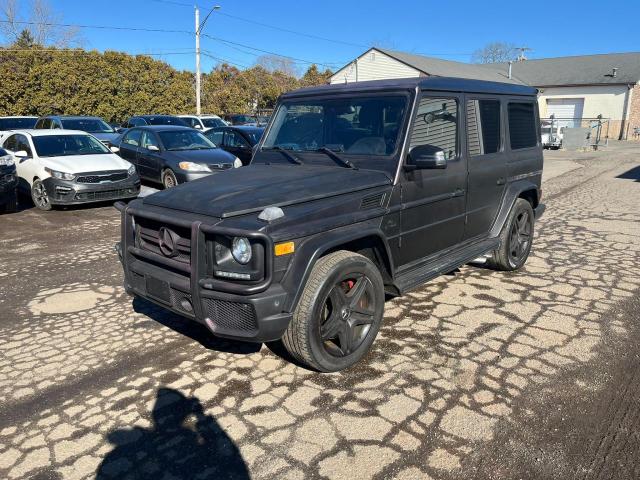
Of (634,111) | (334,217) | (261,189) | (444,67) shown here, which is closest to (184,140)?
(261,189)

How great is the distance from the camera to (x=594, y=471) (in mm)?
2633

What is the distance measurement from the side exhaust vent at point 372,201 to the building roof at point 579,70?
44753 mm

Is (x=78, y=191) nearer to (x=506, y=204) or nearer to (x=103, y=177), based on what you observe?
(x=103, y=177)

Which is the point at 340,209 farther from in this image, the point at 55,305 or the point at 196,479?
the point at 55,305

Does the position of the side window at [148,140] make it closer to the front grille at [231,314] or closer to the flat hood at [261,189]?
the flat hood at [261,189]

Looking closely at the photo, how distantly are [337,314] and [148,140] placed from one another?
9.61 meters

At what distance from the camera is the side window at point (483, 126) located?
4.73 metres

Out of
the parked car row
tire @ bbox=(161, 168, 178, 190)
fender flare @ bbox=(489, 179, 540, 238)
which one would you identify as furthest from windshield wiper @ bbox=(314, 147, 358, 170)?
tire @ bbox=(161, 168, 178, 190)

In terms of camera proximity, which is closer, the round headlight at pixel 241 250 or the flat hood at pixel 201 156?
the round headlight at pixel 241 250

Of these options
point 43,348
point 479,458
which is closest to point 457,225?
point 479,458

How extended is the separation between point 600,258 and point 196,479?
18.7ft

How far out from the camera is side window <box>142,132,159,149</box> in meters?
11.6

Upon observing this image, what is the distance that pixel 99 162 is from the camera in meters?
9.82

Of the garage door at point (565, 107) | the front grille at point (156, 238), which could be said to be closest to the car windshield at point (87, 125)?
the front grille at point (156, 238)
